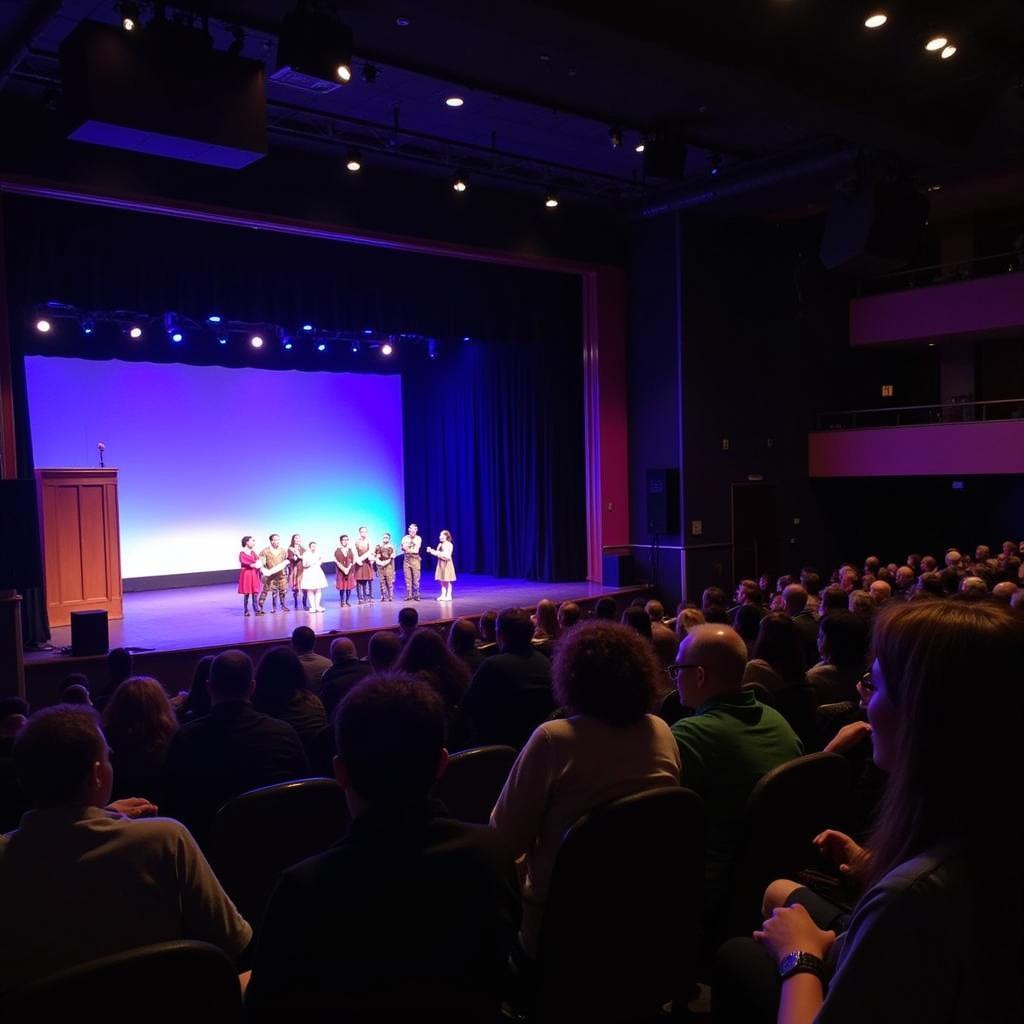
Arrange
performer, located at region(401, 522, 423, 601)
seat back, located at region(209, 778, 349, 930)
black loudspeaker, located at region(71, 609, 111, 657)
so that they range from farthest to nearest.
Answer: performer, located at region(401, 522, 423, 601), black loudspeaker, located at region(71, 609, 111, 657), seat back, located at region(209, 778, 349, 930)

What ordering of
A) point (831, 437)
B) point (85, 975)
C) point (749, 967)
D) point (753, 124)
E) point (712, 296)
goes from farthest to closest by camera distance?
point (831, 437) < point (712, 296) < point (753, 124) < point (749, 967) < point (85, 975)

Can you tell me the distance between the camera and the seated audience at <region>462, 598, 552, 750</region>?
425 centimetres

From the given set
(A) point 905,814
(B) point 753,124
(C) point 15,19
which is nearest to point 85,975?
(A) point 905,814

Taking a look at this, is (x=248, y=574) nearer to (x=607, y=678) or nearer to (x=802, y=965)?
(x=607, y=678)

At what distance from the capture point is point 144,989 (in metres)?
1.49

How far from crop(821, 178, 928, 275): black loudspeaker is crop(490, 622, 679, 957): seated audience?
701 cm

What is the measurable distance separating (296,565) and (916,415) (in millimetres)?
11222

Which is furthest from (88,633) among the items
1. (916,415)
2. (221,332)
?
(916,415)

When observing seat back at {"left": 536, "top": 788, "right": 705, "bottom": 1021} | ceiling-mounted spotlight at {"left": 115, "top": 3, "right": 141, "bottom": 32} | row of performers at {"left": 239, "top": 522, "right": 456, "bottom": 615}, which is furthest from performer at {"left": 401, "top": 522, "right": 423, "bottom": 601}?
seat back at {"left": 536, "top": 788, "right": 705, "bottom": 1021}

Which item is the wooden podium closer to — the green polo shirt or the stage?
the stage

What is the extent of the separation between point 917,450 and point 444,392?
8.24 metres

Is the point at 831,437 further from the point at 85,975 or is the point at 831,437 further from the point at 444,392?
the point at 85,975

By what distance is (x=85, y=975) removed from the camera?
4.74 feet

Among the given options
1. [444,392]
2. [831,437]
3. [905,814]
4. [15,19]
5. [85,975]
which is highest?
[15,19]
